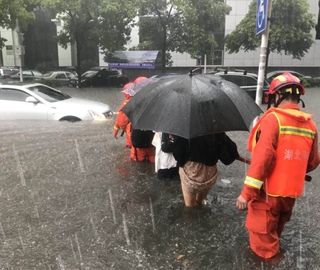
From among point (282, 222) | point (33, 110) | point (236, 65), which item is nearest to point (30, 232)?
point (282, 222)

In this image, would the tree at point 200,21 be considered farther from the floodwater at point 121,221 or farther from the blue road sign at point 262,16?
the floodwater at point 121,221

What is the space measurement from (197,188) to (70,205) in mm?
1494

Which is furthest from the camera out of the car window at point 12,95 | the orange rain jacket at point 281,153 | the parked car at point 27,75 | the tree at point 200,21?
the parked car at point 27,75

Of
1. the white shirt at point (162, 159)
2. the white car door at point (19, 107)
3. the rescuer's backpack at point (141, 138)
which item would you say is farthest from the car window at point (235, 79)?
the white shirt at point (162, 159)

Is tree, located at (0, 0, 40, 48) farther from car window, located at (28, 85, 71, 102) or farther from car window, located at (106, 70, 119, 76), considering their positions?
car window, located at (28, 85, 71, 102)

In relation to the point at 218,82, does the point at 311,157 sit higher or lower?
lower

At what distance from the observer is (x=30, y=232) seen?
4379mm

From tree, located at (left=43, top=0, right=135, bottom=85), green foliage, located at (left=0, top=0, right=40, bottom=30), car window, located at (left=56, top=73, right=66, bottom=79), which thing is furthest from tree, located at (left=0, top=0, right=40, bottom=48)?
car window, located at (left=56, top=73, right=66, bottom=79)

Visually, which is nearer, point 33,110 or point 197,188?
point 197,188

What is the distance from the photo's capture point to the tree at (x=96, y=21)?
83.4 ft

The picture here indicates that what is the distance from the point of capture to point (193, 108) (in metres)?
4.15

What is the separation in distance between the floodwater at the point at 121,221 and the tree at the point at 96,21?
19883 mm

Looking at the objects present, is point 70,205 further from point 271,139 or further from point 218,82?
point 271,139

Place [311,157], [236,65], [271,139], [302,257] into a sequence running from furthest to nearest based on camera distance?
[236,65] < [302,257] < [311,157] < [271,139]
